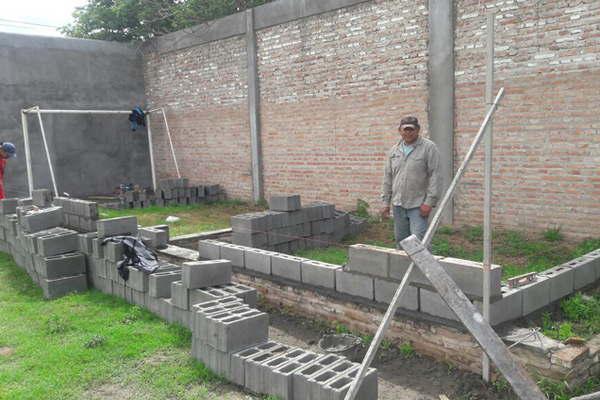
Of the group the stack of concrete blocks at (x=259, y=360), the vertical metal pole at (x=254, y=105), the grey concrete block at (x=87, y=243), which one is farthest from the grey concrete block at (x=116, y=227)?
the vertical metal pole at (x=254, y=105)

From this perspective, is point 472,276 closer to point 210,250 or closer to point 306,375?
point 306,375

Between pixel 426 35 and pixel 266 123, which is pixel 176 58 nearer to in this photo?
pixel 266 123

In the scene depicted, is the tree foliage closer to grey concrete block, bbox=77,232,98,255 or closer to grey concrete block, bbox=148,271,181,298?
grey concrete block, bbox=77,232,98,255

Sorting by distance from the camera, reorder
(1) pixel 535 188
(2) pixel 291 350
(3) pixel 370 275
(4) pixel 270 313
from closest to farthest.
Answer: (2) pixel 291 350 → (3) pixel 370 275 → (4) pixel 270 313 → (1) pixel 535 188

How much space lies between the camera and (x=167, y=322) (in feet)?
16.6

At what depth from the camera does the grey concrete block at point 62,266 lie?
20.2ft

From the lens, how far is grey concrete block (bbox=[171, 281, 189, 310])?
4.78 meters

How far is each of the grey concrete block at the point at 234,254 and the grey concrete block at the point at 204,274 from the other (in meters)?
1.03

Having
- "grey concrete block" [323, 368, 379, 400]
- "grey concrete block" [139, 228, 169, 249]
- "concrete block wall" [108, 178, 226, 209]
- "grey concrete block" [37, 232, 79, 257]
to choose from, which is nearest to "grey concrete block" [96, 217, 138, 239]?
"grey concrete block" [139, 228, 169, 249]

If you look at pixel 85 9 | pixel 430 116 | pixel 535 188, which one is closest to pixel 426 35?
pixel 430 116

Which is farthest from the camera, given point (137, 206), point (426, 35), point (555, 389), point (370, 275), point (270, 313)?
point (137, 206)

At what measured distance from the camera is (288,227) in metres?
7.53

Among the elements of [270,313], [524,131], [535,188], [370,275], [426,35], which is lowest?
[270,313]

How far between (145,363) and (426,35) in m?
6.69
